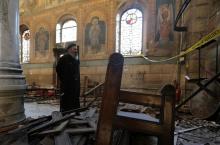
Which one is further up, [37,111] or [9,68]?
[9,68]

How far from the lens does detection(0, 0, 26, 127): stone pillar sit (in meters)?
2.92

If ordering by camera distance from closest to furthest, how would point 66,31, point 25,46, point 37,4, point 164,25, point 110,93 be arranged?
point 110,93, point 164,25, point 66,31, point 37,4, point 25,46

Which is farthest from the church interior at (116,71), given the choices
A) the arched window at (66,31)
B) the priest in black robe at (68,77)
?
the priest in black robe at (68,77)

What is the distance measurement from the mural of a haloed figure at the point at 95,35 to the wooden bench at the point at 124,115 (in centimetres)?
1087

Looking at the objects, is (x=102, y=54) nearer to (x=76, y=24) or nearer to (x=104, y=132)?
(x=76, y=24)

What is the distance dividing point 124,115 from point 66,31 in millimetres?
13157

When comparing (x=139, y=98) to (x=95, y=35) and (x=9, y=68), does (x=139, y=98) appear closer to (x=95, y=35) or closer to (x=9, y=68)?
(x=9, y=68)

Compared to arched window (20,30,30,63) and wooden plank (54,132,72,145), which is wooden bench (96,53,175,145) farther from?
arched window (20,30,30,63)

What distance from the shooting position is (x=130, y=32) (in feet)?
38.9

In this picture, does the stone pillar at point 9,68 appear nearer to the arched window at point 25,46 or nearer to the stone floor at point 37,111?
the stone floor at point 37,111

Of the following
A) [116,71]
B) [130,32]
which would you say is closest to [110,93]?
[116,71]

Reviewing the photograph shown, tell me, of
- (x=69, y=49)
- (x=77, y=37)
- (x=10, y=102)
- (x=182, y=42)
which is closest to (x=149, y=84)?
(x=182, y=42)

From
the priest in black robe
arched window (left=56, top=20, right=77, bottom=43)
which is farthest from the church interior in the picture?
the priest in black robe

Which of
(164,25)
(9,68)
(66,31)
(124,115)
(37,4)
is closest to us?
(124,115)
